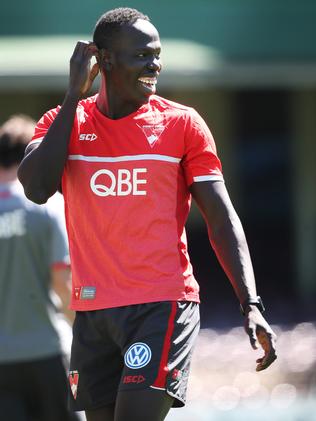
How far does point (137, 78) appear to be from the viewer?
4.13 metres

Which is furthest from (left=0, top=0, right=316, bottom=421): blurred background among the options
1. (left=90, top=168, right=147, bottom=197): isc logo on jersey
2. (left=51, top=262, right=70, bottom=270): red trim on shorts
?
(left=90, top=168, right=147, bottom=197): isc logo on jersey

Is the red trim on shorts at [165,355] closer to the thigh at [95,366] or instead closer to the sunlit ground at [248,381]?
the thigh at [95,366]

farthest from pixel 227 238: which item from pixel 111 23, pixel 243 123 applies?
pixel 243 123

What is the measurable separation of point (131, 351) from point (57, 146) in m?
0.78

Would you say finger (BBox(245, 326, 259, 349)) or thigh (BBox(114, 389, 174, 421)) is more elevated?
finger (BBox(245, 326, 259, 349))

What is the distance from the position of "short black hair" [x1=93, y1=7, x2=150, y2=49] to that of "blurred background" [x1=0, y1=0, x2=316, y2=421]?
9.75 feet

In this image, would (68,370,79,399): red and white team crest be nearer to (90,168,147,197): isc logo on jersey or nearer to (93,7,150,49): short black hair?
(90,168,147,197): isc logo on jersey

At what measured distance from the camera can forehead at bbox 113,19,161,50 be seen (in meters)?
4.09

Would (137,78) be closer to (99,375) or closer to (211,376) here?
(99,375)

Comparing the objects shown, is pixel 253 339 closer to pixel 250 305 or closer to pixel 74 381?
pixel 250 305

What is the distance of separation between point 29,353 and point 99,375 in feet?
4.30

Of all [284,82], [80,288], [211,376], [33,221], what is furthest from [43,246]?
[284,82]

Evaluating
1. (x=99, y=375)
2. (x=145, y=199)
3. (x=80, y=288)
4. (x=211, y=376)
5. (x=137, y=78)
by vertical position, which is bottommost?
(x=211, y=376)

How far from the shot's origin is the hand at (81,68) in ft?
13.5
